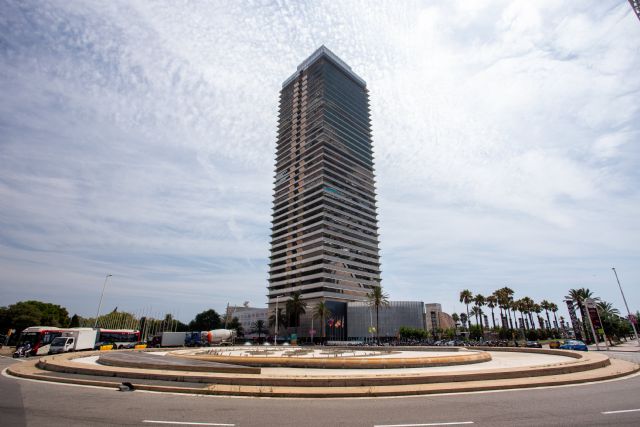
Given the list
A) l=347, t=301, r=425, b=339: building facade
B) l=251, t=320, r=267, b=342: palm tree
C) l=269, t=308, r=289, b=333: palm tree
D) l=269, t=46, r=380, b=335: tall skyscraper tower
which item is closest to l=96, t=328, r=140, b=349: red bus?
l=269, t=308, r=289, b=333: palm tree

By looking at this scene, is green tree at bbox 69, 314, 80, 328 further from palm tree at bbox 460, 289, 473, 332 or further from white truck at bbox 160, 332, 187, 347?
palm tree at bbox 460, 289, 473, 332

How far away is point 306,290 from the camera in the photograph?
129m

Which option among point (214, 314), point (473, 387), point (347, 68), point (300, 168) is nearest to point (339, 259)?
point (300, 168)

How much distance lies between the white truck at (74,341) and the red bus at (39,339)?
114 centimetres

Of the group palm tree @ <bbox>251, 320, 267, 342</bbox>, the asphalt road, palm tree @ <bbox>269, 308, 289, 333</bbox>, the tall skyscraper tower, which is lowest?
the asphalt road

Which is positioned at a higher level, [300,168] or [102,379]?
[300,168]

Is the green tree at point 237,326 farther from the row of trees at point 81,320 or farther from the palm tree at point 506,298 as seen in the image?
the palm tree at point 506,298

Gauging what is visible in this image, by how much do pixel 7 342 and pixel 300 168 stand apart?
11557 cm

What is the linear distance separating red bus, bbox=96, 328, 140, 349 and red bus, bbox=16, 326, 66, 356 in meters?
6.18

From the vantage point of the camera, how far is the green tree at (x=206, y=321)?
144000 millimetres

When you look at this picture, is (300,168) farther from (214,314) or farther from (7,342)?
(7,342)

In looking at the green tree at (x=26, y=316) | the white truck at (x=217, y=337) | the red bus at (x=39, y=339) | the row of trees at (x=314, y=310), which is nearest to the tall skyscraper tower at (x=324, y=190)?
the row of trees at (x=314, y=310)

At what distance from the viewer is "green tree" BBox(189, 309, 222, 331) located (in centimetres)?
14400

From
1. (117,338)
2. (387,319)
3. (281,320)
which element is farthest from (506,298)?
(117,338)
